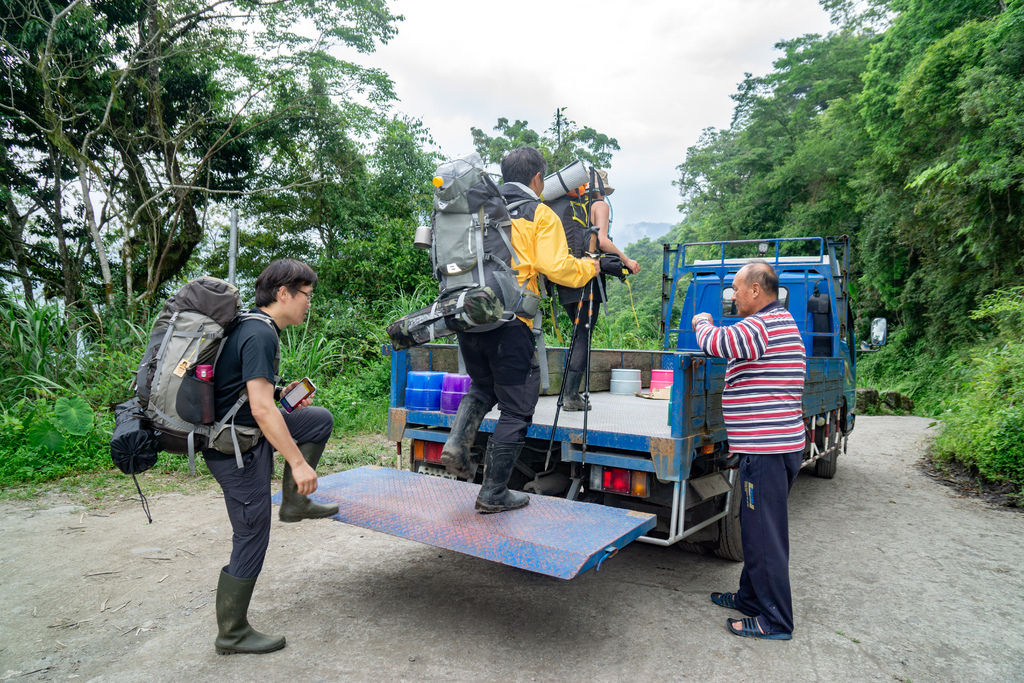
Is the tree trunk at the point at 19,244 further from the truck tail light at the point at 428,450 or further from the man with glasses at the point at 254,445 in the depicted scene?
the man with glasses at the point at 254,445

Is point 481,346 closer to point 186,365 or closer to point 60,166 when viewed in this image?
point 186,365

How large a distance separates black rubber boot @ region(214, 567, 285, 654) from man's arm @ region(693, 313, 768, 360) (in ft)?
7.59

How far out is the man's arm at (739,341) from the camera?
9.89ft

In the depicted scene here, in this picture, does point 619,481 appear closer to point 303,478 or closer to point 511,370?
point 511,370

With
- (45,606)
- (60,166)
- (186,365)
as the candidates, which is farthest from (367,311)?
(186,365)

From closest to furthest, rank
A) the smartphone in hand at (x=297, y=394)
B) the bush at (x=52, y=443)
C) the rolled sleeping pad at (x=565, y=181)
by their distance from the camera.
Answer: the smartphone in hand at (x=297, y=394) → the rolled sleeping pad at (x=565, y=181) → the bush at (x=52, y=443)

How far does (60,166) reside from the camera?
10812mm

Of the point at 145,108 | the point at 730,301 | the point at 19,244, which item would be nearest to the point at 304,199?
the point at 145,108

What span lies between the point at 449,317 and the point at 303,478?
93 cm

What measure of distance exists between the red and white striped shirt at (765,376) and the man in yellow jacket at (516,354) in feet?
2.41

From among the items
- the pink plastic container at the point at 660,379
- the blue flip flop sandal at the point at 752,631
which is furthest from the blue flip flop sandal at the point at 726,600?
the pink plastic container at the point at 660,379

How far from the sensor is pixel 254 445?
271 centimetres

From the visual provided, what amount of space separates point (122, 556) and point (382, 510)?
213cm

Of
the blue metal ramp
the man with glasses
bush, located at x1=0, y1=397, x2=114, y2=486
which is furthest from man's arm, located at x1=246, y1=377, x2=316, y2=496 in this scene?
bush, located at x1=0, y1=397, x2=114, y2=486
